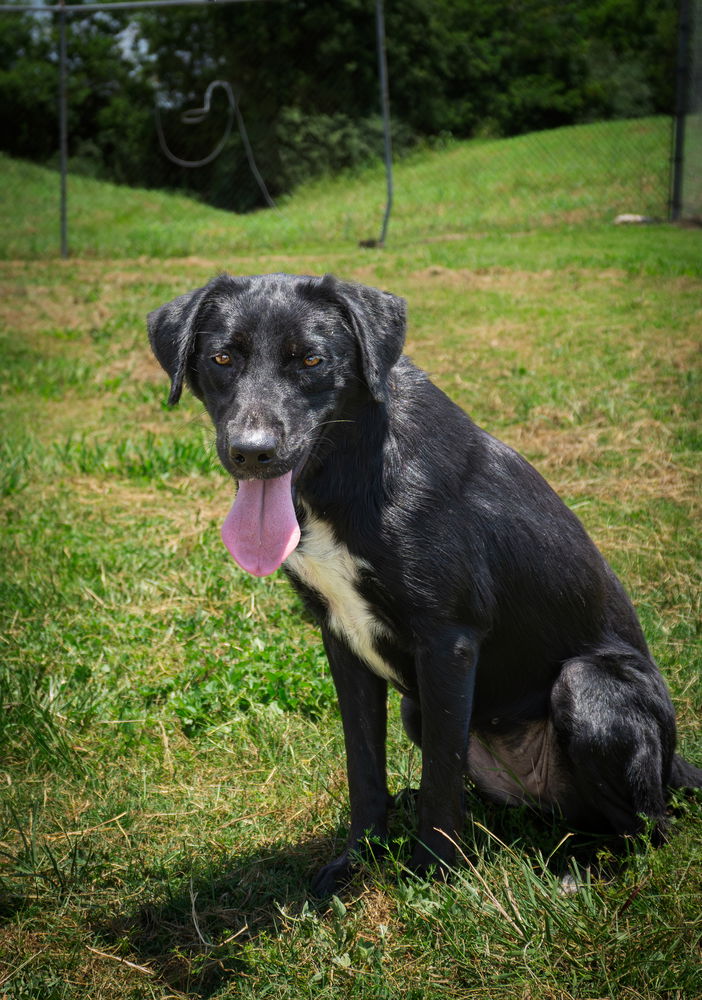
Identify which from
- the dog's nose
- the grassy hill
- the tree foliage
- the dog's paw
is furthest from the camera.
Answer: the tree foliage

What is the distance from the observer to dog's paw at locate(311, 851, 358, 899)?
2607 mm

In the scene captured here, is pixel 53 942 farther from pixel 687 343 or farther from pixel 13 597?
pixel 687 343

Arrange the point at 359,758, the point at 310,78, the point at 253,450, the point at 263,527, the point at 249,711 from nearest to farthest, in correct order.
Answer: the point at 253,450
the point at 263,527
the point at 359,758
the point at 249,711
the point at 310,78

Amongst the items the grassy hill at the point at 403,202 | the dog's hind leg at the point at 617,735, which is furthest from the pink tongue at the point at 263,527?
the grassy hill at the point at 403,202

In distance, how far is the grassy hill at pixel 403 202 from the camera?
1314cm

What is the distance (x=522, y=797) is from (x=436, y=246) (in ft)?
32.6

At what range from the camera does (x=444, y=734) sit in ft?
7.88

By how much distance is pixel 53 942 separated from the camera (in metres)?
2.41

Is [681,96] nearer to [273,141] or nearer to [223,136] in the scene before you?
[273,141]

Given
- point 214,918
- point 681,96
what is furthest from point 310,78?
point 214,918

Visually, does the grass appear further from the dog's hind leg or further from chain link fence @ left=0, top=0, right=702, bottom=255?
chain link fence @ left=0, top=0, right=702, bottom=255

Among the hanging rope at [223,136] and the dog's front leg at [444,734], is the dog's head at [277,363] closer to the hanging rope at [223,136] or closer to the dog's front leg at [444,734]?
the dog's front leg at [444,734]

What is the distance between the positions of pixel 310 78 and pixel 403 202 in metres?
2.52

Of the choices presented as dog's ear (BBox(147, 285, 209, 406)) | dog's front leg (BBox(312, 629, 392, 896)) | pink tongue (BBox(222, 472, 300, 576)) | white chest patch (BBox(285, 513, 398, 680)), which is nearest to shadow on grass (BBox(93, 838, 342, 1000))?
dog's front leg (BBox(312, 629, 392, 896))
